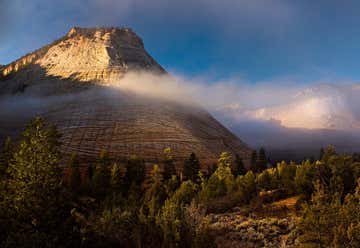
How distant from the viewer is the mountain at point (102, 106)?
100750 millimetres

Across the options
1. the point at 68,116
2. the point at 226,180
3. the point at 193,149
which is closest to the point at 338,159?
the point at 226,180

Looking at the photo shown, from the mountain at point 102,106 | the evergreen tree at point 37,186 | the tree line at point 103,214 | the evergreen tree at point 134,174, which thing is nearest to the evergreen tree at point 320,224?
the tree line at point 103,214

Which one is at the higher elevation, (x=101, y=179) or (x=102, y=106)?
(x=102, y=106)

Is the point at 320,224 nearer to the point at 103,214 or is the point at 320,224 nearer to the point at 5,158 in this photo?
the point at 103,214

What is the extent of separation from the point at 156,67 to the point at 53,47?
147 ft

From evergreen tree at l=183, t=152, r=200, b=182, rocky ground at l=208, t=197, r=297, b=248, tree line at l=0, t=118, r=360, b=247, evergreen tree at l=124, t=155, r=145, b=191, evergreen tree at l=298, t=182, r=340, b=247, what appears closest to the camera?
evergreen tree at l=298, t=182, r=340, b=247

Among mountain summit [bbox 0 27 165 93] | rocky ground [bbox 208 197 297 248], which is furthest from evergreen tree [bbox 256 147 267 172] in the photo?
mountain summit [bbox 0 27 165 93]

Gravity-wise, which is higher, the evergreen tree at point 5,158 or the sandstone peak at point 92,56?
the sandstone peak at point 92,56

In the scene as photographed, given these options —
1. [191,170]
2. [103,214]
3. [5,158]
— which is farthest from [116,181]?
[103,214]

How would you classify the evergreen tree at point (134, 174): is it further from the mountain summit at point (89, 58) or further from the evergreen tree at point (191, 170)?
the mountain summit at point (89, 58)

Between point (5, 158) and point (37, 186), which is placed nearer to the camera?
point (37, 186)

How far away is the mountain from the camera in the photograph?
331ft

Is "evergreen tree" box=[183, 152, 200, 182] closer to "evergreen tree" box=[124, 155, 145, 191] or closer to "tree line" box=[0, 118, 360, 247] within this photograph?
"evergreen tree" box=[124, 155, 145, 191]

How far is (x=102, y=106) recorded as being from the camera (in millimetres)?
119750
